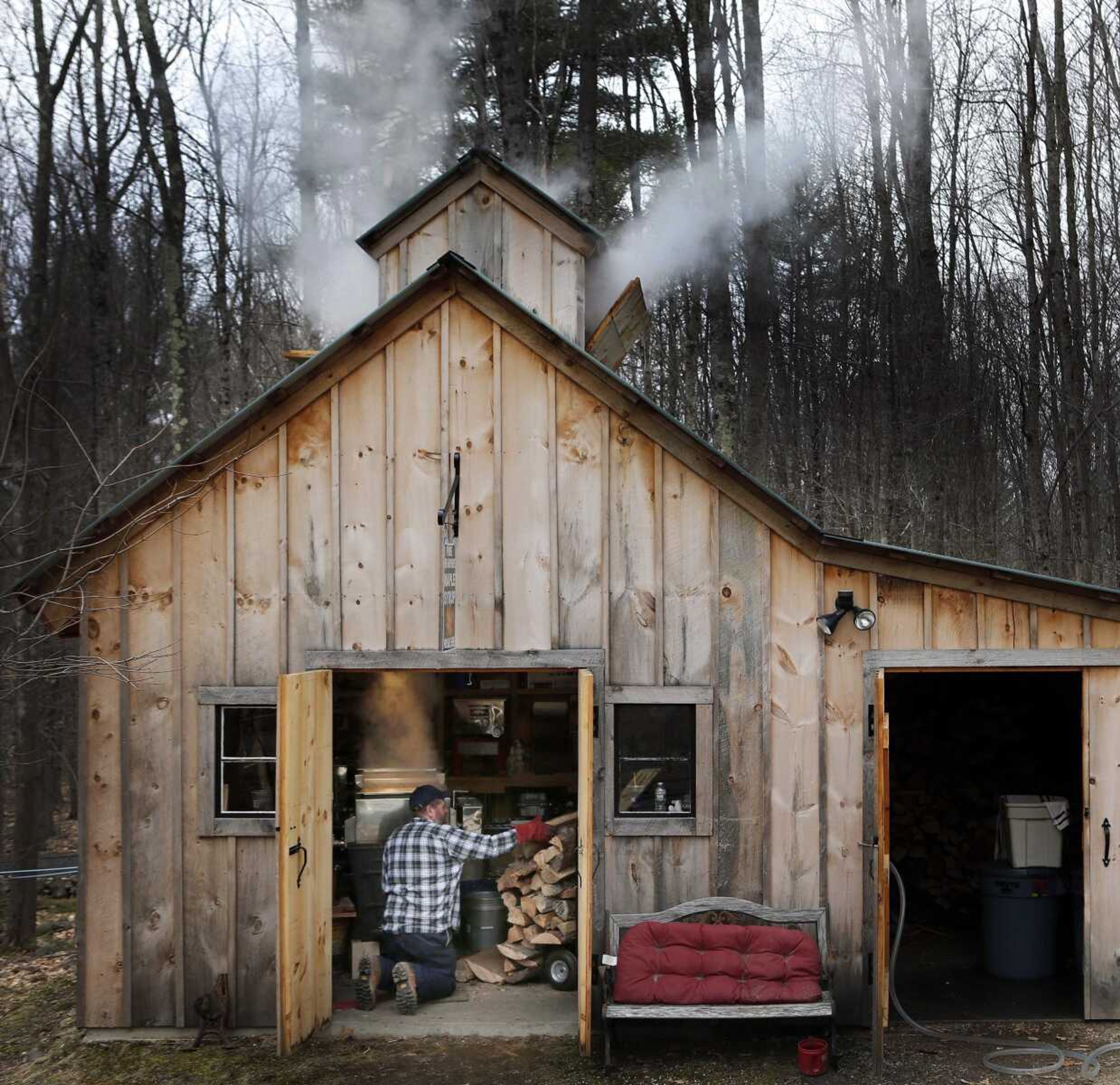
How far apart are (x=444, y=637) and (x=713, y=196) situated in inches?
514

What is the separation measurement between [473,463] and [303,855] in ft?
9.28

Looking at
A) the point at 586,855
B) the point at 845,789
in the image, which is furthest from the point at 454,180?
the point at 845,789

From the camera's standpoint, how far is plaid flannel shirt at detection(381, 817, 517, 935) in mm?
8672

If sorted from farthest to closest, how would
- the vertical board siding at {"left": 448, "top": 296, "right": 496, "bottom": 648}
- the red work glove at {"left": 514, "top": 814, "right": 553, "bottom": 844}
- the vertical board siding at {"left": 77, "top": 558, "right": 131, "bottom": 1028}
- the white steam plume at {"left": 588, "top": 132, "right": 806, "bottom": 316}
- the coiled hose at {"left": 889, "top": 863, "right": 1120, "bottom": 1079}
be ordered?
the white steam plume at {"left": 588, "top": 132, "right": 806, "bottom": 316}
the red work glove at {"left": 514, "top": 814, "right": 553, "bottom": 844}
the vertical board siding at {"left": 448, "top": 296, "right": 496, "bottom": 648}
the vertical board siding at {"left": 77, "top": 558, "right": 131, "bottom": 1028}
the coiled hose at {"left": 889, "top": 863, "right": 1120, "bottom": 1079}

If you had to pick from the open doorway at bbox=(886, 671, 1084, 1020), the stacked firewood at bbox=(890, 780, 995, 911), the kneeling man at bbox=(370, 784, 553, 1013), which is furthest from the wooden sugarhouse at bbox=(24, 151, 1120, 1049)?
the stacked firewood at bbox=(890, 780, 995, 911)

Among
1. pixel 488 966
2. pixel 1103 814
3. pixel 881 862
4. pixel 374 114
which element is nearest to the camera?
pixel 881 862

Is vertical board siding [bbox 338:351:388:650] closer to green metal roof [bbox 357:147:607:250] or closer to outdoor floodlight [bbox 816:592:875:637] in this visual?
green metal roof [bbox 357:147:607:250]

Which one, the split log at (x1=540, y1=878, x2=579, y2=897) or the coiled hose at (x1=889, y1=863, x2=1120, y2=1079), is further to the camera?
the split log at (x1=540, y1=878, x2=579, y2=897)

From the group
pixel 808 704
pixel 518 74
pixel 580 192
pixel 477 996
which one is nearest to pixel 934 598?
pixel 808 704

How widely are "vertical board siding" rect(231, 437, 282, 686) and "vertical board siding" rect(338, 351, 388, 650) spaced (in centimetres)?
47

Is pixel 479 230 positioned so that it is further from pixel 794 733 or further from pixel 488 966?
pixel 488 966

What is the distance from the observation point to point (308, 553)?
761 centimetres

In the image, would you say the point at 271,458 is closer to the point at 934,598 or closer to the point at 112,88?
the point at 934,598

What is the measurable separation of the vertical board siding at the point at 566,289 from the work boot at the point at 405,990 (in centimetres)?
552
